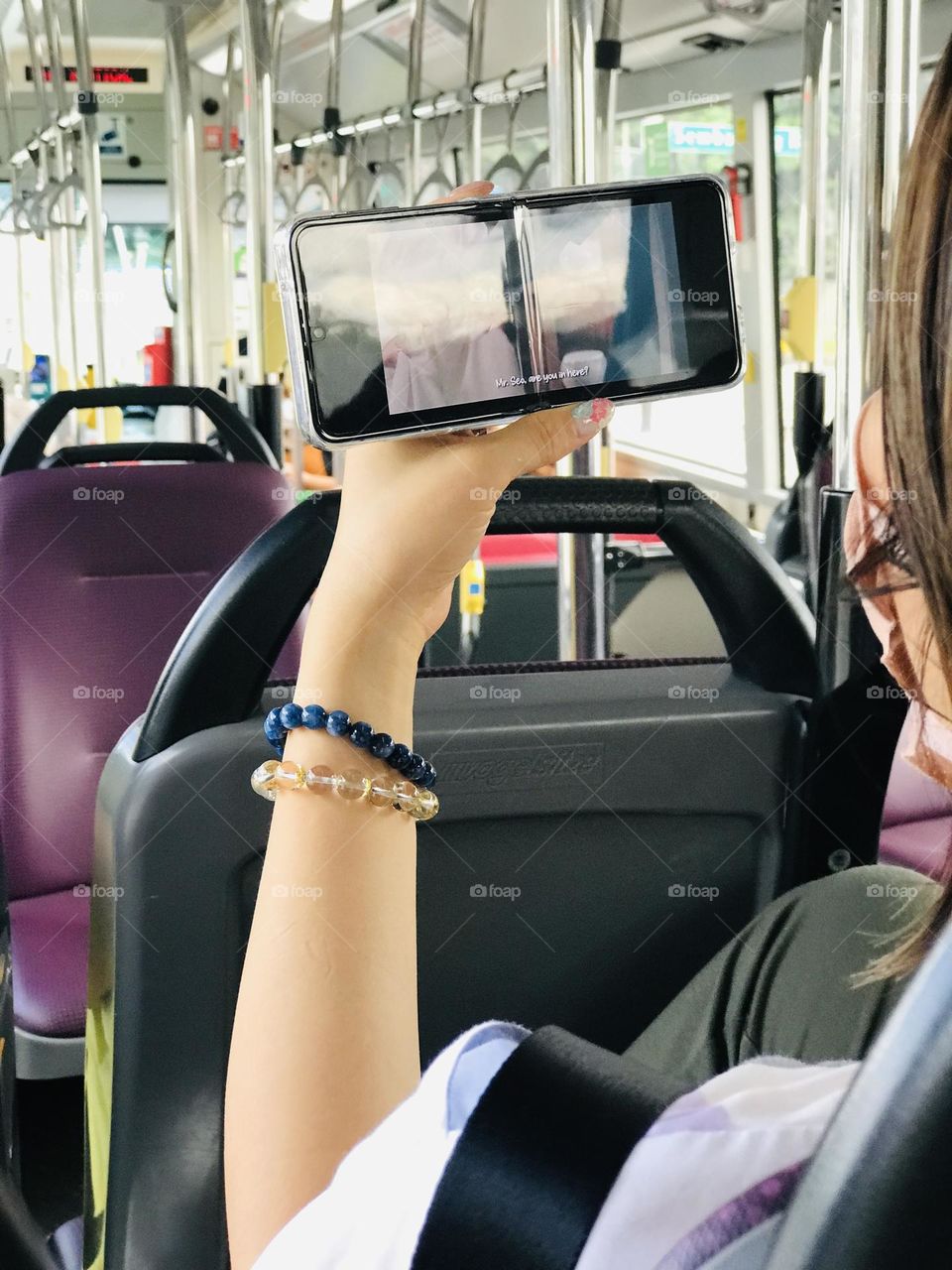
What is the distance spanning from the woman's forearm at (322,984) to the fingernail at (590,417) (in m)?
0.13

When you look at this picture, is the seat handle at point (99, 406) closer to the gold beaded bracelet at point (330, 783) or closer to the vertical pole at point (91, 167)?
the vertical pole at point (91, 167)

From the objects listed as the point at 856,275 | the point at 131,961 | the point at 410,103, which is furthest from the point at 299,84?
the point at 131,961

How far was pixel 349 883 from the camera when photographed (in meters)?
0.52

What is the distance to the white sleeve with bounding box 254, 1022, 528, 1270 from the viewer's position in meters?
0.35

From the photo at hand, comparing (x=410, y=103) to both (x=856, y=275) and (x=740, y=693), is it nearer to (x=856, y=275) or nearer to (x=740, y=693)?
(x=856, y=275)

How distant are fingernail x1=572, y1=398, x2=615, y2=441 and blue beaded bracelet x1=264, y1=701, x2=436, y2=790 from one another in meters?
0.16

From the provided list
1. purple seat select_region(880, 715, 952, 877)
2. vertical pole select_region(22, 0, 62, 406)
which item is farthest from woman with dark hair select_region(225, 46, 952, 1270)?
vertical pole select_region(22, 0, 62, 406)

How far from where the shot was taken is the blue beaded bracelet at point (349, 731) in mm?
538

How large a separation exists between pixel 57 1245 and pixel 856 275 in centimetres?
101

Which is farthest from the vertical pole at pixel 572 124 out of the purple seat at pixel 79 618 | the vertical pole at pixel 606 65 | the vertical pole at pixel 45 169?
the vertical pole at pixel 45 169

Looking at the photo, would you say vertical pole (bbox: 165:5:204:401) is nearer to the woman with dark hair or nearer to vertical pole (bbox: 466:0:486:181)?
vertical pole (bbox: 466:0:486:181)

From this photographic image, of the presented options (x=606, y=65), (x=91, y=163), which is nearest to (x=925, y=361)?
(x=606, y=65)

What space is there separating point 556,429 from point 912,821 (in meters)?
1.29

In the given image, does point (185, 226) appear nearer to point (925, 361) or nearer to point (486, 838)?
point (486, 838)
